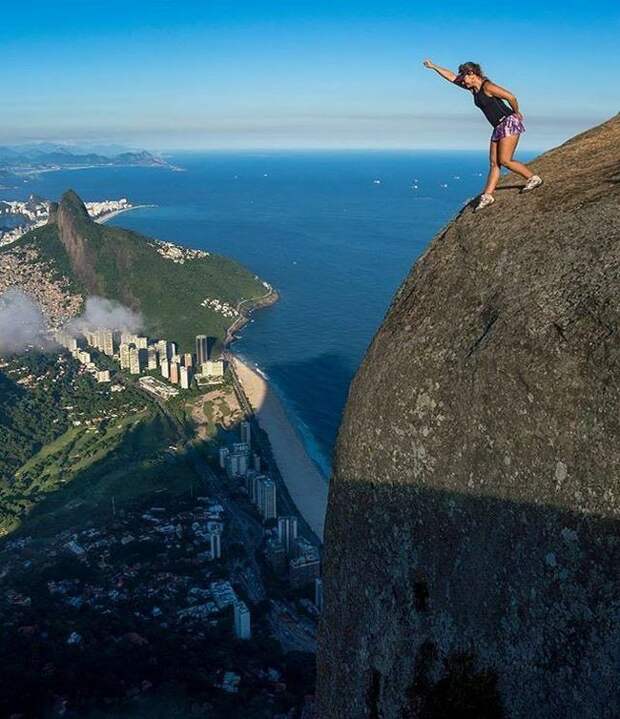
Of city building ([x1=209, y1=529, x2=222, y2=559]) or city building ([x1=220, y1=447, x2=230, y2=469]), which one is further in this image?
city building ([x1=220, y1=447, x2=230, y2=469])

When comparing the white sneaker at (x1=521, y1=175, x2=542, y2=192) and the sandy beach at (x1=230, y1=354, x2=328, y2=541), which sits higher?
the white sneaker at (x1=521, y1=175, x2=542, y2=192)

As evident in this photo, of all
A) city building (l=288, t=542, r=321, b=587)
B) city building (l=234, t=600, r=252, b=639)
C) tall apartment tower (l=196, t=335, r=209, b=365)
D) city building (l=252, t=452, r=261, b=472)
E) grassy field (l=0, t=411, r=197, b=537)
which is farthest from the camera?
tall apartment tower (l=196, t=335, r=209, b=365)

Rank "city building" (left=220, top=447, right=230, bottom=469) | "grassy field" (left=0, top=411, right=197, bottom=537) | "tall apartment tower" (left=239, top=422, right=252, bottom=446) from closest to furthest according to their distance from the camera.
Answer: "grassy field" (left=0, top=411, right=197, bottom=537) → "city building" (left=220, top=447, right=230, bottom=469) → "tall apartment tower" (left=239, top=422, right=252, bottom=446)

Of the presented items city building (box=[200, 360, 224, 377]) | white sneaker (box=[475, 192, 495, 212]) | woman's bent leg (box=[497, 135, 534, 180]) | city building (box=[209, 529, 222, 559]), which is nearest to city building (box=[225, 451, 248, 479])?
city building (box=[209, 529, 222, 559])

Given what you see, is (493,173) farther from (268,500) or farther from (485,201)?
(268,500)

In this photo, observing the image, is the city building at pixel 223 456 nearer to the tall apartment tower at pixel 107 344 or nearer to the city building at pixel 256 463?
the city building at pixel 256 463

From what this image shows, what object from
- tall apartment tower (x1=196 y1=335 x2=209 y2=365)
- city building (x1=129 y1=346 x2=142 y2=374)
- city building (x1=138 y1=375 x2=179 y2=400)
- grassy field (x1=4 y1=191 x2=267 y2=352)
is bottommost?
city building (x1=138 y1=375 x2=179 y2=400)

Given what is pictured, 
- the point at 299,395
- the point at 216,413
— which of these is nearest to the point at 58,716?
the point at 216,413

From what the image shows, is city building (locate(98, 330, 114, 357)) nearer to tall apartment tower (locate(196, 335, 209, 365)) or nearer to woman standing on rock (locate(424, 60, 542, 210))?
tall apartment tower (locate(196, 335, 209, 365))
